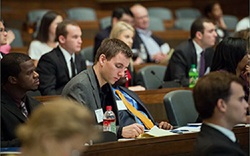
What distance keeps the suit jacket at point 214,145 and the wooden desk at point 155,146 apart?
49 cm

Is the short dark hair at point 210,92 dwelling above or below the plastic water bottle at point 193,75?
above

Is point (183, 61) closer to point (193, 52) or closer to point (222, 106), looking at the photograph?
point (193, 52)

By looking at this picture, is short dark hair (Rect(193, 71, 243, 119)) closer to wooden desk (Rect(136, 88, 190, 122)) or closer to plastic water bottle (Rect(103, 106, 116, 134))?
plastic water bottle (Rect(103, 106, 116, 134))

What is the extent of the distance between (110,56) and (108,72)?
10 cm

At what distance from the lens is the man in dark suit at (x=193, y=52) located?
6320 mm

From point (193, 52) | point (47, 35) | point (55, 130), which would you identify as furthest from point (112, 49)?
point (47, 35)

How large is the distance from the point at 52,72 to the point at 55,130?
11.4 feet

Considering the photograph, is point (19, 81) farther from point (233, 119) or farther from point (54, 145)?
point (54, 145)

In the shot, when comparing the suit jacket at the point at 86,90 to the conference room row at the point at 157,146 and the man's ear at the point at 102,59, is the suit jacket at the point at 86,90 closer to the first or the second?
the man's ear at the point at 102,59

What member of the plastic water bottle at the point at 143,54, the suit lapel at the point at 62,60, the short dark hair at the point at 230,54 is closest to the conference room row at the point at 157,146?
the short dark hair at the point at 230,54

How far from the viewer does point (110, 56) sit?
12.9 feet

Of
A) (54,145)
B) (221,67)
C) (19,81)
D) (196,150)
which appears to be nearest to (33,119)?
(54,145)

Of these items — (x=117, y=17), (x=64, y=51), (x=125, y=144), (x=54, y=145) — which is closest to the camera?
(x=54, y=145)

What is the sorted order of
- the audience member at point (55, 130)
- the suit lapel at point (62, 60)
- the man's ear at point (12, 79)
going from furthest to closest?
the suit lapel at point (62, 60) < the man's ear at point (12, 79) < the audience member at point (55, 130)
